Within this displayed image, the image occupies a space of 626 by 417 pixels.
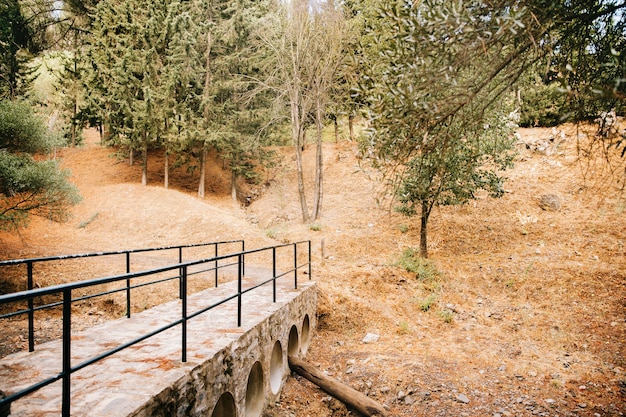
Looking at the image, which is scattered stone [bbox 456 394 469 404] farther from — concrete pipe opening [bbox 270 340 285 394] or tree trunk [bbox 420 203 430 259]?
tree trunk [bbox 420 203 430 259]

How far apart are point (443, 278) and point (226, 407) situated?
8512 millimetres

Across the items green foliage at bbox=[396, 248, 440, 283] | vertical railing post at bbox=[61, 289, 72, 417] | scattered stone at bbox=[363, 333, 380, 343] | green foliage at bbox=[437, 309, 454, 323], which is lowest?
scattered stone at bbox=[363, 333, 380, 343]

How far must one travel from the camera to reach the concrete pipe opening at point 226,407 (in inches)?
170

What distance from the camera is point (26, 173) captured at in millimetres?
10367

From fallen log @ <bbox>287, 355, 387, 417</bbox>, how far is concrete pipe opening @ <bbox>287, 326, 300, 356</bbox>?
287mm

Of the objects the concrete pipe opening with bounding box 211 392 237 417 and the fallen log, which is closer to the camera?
the concrete pipe opening with bounding box 211 392 237 417

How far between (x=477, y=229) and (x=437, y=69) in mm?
Answer: 11772

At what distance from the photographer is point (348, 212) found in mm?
17719

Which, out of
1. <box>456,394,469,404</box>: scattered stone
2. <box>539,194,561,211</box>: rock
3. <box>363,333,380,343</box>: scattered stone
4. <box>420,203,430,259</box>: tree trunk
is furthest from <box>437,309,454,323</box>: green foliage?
<box>539,194,561,211</box>: rock

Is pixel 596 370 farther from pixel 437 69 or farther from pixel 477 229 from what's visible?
pixel 477 229

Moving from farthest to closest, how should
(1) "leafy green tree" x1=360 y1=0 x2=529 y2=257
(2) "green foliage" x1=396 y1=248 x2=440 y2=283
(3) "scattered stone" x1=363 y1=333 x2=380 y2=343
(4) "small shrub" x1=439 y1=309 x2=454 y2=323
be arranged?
(2) "green foliage" x1=396 y1=248 x2=440 y2=283 < (4) "small shrub" x1=439 y1=309 x2=454 y2=323 < (3) "scattered stone" x1=363 y1=333 x2=380 y2=343 < (1) "leafy green tree" x1=360 y1=0 x2=529 y2=257

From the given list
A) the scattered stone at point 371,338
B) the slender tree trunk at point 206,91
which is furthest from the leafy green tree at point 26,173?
the scattered stone at point 371,338

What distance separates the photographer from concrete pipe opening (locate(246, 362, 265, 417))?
17.2 ft

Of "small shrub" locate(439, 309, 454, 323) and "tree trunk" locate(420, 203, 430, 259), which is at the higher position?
"tree trunk" locate(420, 203, 430, 259)
